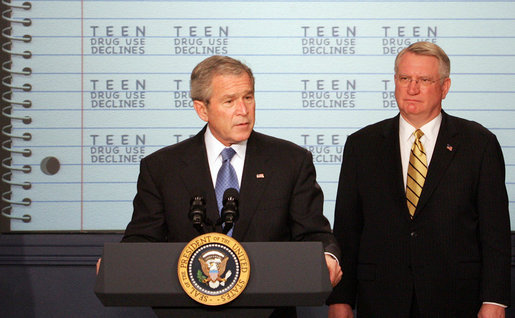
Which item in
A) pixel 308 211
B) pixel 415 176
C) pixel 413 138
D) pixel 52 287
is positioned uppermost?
A: pixel 413 138

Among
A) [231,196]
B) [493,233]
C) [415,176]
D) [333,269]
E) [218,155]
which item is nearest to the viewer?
[231,196]

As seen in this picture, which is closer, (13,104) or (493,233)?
(493,233)

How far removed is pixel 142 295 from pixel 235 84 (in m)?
0.75

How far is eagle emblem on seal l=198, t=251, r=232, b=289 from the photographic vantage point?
1.79 meters

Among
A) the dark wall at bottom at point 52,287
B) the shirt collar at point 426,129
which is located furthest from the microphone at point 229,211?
the dark wall at bottom at point 52,287

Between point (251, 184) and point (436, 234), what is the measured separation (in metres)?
0.86

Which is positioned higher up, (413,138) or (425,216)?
(413,138)

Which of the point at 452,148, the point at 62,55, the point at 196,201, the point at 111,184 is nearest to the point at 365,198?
the point at 452,148

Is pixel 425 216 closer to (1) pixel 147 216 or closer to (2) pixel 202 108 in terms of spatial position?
(2) pixel 202 108

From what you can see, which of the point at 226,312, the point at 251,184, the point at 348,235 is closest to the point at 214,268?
the point at 226,312

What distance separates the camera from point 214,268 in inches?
70.6

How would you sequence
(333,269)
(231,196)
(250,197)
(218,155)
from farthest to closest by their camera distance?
(218,155), (250,197), (333,269), (231,196)

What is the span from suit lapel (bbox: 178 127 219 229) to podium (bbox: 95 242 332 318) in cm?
42

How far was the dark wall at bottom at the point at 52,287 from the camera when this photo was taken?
377 centimetres
